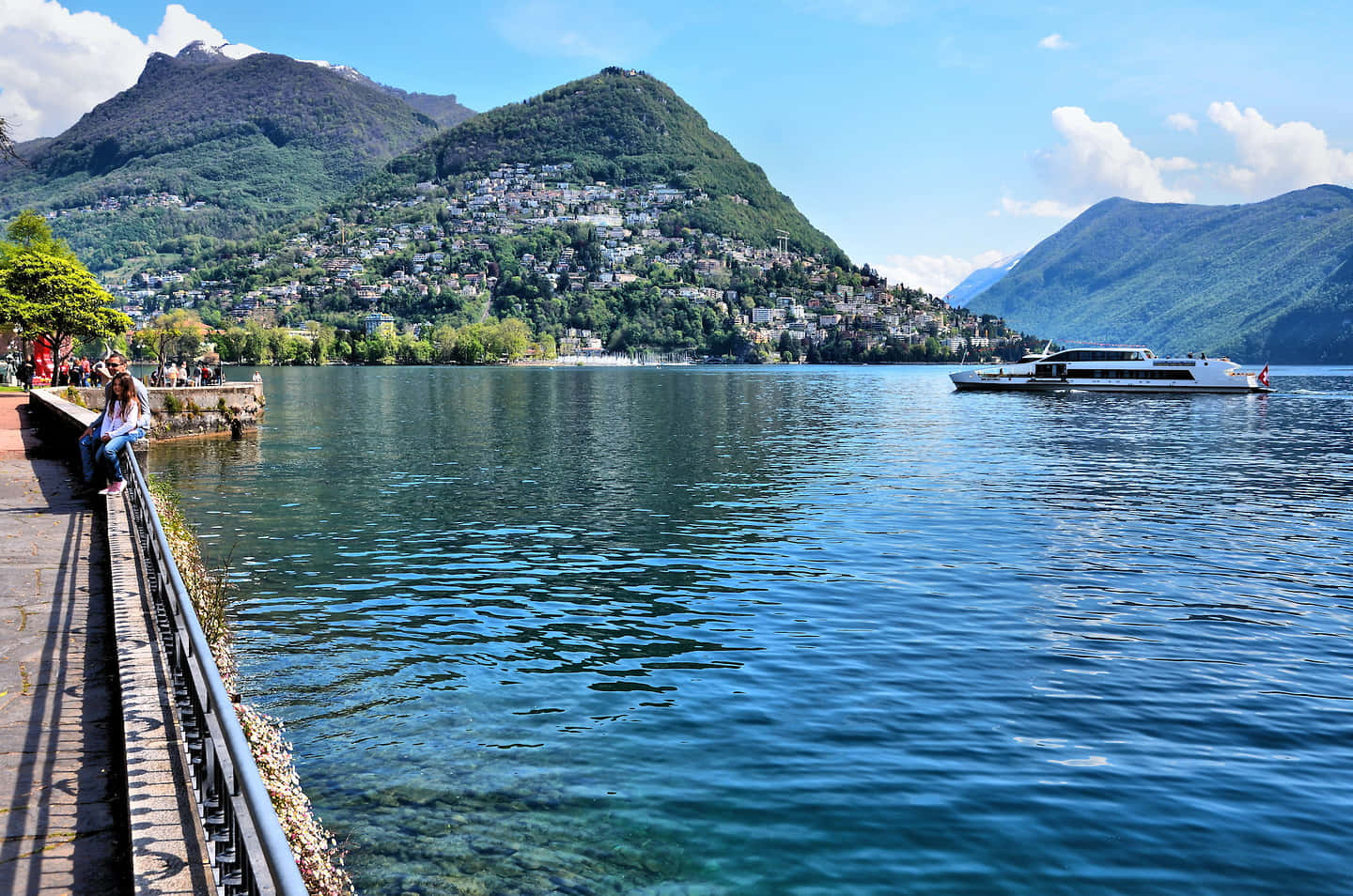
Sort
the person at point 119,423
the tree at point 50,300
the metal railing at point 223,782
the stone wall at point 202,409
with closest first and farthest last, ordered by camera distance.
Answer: the metal railing at point 223,782 → the person at point 119,423 → the stone wall at point 202,409 → the tree at point 50,300

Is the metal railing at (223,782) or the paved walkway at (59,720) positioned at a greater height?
the metal railing at (223,782)

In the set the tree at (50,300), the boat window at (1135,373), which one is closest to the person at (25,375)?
the tree at (50,300)

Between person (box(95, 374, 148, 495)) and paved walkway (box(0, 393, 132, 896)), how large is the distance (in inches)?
72.4

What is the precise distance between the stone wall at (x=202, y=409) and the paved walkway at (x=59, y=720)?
2937cm

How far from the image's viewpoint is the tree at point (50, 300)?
5403 centimetres

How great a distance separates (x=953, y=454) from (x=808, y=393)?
55307 mm

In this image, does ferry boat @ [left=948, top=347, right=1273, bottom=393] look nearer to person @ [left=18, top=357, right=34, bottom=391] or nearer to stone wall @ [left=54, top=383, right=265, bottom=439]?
A: stone wall @ [left=54, top=383, right=265, bottom=439]

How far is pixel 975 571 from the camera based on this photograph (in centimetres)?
1658

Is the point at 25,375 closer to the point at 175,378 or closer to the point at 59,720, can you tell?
the point at 175,378

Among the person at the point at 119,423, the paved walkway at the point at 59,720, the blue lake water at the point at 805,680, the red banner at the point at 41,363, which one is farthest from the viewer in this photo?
the red banner at the point at 41,363

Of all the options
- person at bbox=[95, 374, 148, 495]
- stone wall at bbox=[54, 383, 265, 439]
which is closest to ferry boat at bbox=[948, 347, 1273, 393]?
stone wall at bbox=[54, 383, 265, 439]

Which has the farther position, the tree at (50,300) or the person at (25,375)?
the tree at (50,300)

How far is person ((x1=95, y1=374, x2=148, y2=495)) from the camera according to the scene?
1380cm

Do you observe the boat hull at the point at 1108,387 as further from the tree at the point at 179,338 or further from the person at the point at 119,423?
the tree at the point at 179,338
